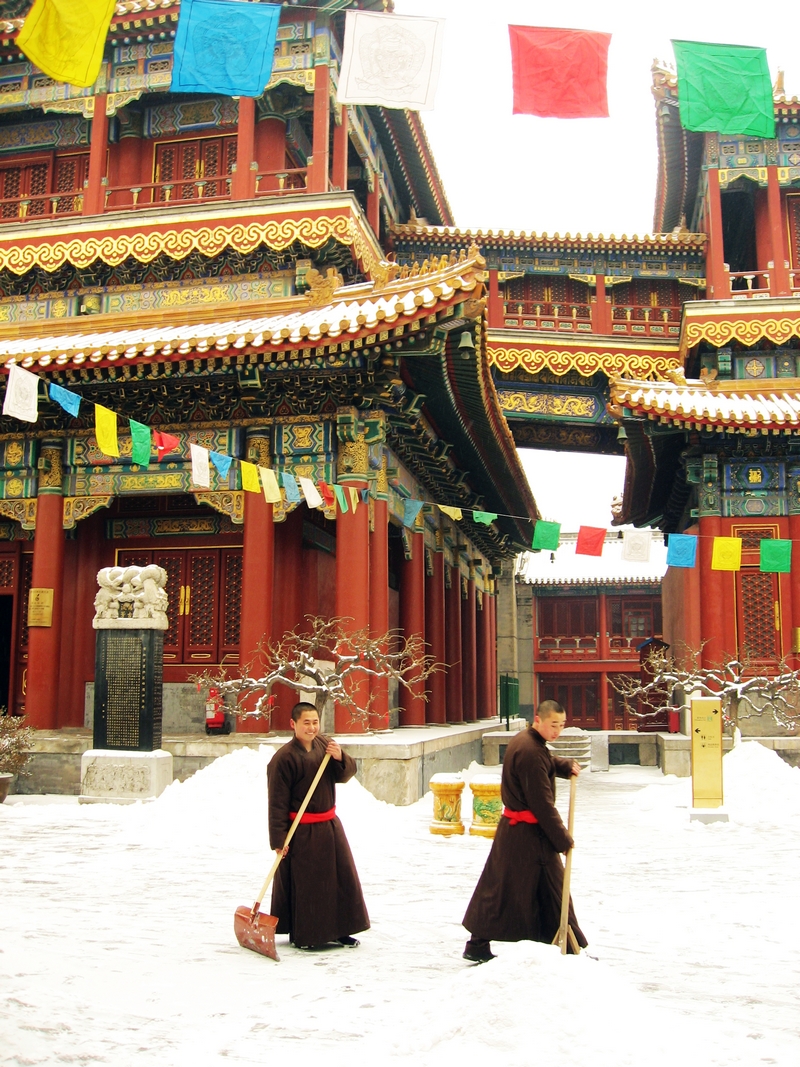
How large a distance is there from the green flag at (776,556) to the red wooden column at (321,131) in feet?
→ 31.3

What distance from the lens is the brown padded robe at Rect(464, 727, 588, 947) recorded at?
572cm

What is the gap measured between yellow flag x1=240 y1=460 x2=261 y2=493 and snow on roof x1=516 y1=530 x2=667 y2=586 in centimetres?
2535

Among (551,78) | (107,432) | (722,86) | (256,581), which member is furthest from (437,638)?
(722,86)

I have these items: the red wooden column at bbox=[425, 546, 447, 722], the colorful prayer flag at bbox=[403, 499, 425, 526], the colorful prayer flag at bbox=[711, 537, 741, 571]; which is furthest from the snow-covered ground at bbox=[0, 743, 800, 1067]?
the red wooden column at bbox=[425, 546, 447, 722]

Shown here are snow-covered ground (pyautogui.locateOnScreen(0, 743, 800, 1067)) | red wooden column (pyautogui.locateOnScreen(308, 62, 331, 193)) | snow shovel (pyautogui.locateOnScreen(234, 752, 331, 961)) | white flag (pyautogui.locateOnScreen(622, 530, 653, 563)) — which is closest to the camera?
snow-covered ground (pyautogui.locateOnScreen(0, 743, 800, 1067))

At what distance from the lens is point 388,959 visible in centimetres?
617

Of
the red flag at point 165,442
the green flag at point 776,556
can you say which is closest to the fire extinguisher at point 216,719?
the red flag at point 165,442

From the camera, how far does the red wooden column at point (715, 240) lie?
21500mm

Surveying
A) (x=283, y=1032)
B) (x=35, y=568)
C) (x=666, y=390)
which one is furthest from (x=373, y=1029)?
(x=666, y=390)

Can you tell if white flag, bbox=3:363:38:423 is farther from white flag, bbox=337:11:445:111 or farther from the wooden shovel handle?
the wooden shovel handle

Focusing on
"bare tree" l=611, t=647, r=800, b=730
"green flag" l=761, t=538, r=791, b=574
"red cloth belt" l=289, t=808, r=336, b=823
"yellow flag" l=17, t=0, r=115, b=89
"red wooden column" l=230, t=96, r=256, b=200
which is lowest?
"red cloth belt" l=289, t=808, r=336, b=823

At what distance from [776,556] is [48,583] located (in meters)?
11.9

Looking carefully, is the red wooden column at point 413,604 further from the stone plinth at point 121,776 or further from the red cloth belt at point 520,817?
the red cloth belt at point 520,817

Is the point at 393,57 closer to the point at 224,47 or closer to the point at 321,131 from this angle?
the point at 224,47
